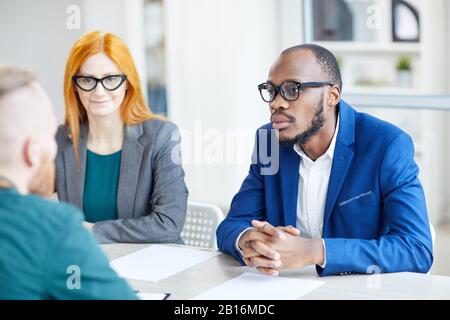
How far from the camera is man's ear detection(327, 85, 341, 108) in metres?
2.70

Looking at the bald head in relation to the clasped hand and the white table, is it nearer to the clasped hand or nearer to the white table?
the white table

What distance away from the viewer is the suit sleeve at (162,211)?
9.47ft

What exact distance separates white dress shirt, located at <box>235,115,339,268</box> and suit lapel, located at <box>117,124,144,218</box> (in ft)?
2.28

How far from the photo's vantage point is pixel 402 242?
2.39 meters

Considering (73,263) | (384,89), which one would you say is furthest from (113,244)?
(384,89)

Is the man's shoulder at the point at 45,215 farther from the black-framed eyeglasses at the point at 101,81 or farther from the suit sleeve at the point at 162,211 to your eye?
the black-framed eyeglasses at the point at 101,81

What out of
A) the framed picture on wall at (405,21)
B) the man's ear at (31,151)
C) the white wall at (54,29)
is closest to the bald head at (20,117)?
the man's ear at (31,151)

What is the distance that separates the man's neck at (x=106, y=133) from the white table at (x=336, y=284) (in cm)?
87

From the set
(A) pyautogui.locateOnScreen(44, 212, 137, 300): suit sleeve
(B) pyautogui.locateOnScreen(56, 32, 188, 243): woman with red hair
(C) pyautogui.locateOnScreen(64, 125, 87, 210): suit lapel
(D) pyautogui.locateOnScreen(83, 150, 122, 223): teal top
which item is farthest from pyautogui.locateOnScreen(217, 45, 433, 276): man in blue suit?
(A) pyautogui.locateOnScreen(44, 212, 137, 300): suit sleeve

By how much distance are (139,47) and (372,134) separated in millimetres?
3444

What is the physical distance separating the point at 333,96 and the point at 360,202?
382mm

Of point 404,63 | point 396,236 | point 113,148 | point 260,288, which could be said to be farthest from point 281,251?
point 404,63

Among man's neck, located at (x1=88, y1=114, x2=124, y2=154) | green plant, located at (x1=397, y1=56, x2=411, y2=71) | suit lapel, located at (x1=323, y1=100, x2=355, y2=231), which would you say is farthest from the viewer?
green plant, located at (x1=397, y1=56, x2=411, y2=71)

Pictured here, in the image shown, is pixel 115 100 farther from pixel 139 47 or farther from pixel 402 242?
pixel 139 47
